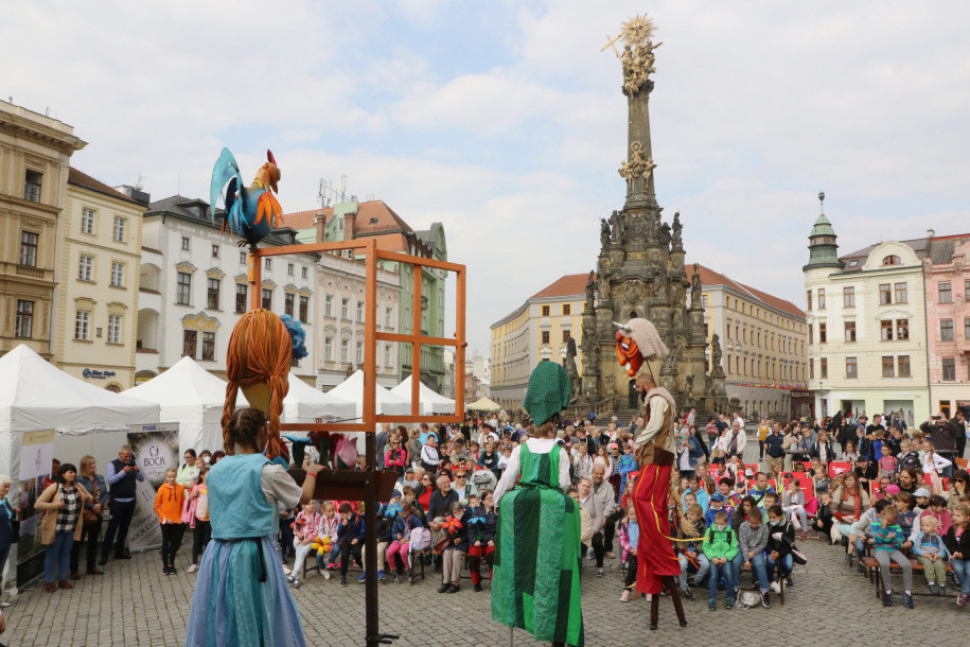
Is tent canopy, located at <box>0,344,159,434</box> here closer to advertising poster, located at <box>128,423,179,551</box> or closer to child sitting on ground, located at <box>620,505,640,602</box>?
advertising poster, located at <box>128,423,179,551</box>

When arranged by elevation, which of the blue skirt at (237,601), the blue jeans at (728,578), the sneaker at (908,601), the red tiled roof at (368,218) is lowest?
the sneaker at (908,601)

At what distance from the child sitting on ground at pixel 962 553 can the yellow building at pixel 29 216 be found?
32973 millimetres

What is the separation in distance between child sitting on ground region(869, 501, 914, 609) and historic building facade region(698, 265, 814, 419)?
180 feet

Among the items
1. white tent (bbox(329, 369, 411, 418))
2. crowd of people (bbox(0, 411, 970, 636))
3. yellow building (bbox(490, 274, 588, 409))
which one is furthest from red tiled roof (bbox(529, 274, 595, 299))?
crowd of people (bbox(0, 411, 970, 636))

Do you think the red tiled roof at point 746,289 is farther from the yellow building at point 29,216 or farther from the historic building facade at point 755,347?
the yellow building at point 29,216

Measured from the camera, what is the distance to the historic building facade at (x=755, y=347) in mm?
68938

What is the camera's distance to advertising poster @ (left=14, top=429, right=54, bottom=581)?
932 centimetres

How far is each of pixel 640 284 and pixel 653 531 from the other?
98.8ft

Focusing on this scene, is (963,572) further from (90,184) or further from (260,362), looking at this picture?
(90,184)

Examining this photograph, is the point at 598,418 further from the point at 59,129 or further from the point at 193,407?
the point at 59,129

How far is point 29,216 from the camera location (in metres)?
31.5

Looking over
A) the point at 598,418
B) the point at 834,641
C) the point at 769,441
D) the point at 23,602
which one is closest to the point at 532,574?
the point at 834,641

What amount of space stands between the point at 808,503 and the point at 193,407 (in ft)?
Answer: 38.3

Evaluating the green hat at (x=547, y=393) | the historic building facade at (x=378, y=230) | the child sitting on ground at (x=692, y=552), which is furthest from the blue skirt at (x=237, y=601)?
the historic building facade at (x=378, y=230)
